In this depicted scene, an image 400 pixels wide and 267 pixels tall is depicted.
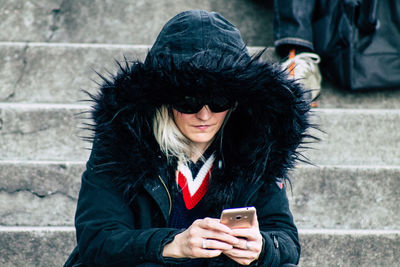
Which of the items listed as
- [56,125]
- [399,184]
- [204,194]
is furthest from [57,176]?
[399,184]

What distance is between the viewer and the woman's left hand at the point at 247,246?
1694 millimetres

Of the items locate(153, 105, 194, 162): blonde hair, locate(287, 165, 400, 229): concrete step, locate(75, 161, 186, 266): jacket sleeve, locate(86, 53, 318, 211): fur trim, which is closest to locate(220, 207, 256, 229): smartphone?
locate(75, 161, 186, 266): jacket sleeve

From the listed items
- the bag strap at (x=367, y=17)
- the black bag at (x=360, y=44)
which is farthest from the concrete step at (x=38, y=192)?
the bag strap at (x=367, y=17)

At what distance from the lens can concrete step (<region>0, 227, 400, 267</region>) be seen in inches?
96.3

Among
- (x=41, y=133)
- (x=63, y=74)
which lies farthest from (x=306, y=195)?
(x=63, y=74)

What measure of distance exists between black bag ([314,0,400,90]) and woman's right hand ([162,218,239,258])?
6.08 feet

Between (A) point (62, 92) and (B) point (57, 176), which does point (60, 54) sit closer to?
(A) point (62, 92)

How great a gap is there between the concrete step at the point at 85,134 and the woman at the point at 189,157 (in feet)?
3.03

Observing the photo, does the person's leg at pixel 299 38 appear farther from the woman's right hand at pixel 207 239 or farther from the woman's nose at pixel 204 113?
the woman's right hand at pixel 207 239

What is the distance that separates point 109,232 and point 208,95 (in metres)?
0.54

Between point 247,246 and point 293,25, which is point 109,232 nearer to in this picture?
point 247,246

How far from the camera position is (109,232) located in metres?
1.79

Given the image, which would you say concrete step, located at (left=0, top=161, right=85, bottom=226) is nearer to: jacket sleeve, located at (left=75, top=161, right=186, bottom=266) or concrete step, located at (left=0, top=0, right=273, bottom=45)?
jacket sleeve, located at (left=75, top=161, right=186, bottom=266)

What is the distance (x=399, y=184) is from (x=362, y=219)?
25 cm
